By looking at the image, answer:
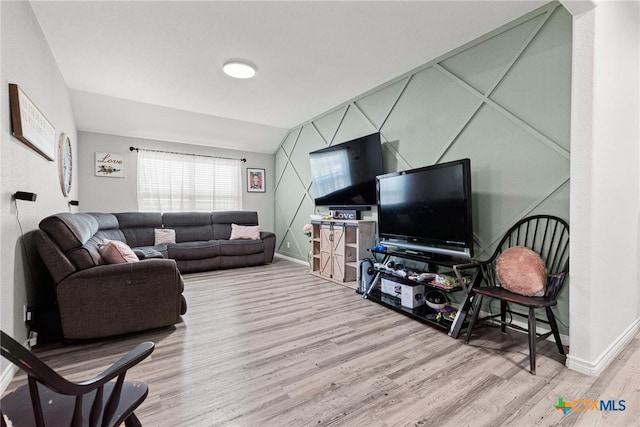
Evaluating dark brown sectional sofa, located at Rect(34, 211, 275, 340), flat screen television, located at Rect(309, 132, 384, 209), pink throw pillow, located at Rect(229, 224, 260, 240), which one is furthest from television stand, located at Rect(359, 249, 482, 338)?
pink throw pillow, located at Rect(229, 224, 260, 240)

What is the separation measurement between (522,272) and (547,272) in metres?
0.31

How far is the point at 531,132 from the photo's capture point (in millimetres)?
2371

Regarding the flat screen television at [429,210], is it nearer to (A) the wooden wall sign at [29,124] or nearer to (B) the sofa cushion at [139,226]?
(A) the wooden wall sign at [29,124]

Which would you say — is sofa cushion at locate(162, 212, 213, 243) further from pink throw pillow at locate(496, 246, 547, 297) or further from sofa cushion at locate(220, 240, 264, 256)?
pink throw pillow at locate(496, 246, 547, 297)

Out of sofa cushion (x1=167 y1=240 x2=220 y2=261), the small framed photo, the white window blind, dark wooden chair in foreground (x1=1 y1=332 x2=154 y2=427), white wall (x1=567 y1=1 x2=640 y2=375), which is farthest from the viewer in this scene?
the small framed photo

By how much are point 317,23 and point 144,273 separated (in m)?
2.63

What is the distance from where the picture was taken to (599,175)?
1.84 m

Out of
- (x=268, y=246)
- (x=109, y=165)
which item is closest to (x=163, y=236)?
(x=109, y=165)

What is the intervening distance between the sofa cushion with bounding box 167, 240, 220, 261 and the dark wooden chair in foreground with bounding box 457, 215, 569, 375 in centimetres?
394

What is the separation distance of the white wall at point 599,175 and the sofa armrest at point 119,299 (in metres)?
3.06

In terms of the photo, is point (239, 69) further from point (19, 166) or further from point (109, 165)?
point (109, 165)

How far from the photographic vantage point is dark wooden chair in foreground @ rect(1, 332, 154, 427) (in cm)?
72

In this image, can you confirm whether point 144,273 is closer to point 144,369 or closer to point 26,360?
point 144,369

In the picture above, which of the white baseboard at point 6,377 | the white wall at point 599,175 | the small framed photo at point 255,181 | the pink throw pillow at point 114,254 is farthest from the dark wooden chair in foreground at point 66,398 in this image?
the small framed photo at point 255,181
